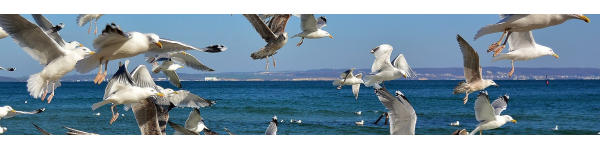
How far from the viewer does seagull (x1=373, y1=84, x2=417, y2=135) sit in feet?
14.9

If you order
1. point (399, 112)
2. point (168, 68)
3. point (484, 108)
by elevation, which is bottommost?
point (399, 112)

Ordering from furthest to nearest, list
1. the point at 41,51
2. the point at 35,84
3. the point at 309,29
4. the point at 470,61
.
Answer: the point at 309,29 → the point at 470,61 → the point at 35,84 → the point at 41,51

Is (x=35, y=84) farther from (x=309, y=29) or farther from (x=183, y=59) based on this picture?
(x=309, y=29)

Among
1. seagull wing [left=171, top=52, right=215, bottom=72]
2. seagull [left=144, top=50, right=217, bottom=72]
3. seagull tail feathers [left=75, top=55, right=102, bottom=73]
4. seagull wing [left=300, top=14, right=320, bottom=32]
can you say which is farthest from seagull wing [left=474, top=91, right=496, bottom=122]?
seagull tail feathers [left=75, top=55, right=102, bottom=73]

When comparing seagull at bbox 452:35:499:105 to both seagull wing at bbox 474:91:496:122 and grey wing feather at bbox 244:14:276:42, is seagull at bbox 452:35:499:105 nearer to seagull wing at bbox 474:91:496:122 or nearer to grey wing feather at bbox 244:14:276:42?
seagull wing at bbox 474:91:496:122

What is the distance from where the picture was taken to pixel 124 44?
15.6ft

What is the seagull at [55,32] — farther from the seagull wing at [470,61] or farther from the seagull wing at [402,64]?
the seagull wing at [402,64]

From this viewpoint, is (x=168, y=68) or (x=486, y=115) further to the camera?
(x=168, y=68)

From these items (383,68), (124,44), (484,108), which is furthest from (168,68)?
(484,108)

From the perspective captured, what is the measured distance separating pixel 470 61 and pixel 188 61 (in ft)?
13.7

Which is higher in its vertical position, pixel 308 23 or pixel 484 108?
pixel 308 23
